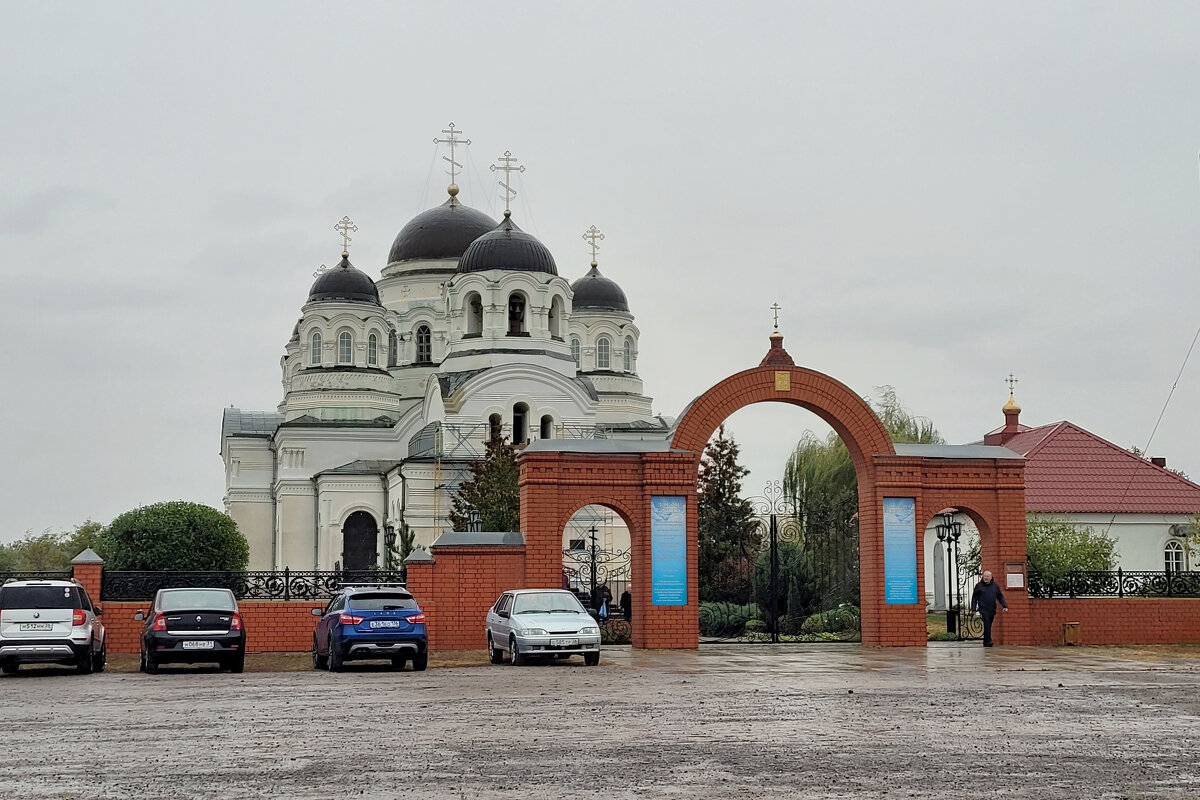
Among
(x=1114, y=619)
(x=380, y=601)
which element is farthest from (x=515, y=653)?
(x=1114, y=619)

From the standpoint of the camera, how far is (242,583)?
25938mm

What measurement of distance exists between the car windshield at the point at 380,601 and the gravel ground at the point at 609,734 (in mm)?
1169

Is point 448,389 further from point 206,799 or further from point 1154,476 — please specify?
point 206,799

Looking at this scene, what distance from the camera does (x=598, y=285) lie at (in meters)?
66.8

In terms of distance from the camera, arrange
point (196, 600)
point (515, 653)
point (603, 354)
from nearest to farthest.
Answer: point (196, 600), point (515, 653), point (603, 354)

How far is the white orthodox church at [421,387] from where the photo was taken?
5400cm

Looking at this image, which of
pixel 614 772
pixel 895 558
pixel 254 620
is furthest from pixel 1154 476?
pixel 614 772

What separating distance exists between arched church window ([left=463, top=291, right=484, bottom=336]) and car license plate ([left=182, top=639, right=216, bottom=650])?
3602cm

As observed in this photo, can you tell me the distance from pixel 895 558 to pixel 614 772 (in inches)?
678

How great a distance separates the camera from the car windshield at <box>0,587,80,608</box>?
20.6 metres

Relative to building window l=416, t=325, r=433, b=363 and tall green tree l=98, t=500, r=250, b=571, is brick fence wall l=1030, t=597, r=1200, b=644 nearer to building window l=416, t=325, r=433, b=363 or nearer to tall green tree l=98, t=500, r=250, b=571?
tall green tree l=98, t=500, r=250, b=571

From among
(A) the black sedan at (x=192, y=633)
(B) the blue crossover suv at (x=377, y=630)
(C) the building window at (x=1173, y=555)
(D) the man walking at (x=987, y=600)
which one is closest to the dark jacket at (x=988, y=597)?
(D) the man walking at (x=987, y=600)

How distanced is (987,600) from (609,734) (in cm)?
1563

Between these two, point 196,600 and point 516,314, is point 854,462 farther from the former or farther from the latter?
point 516,314
